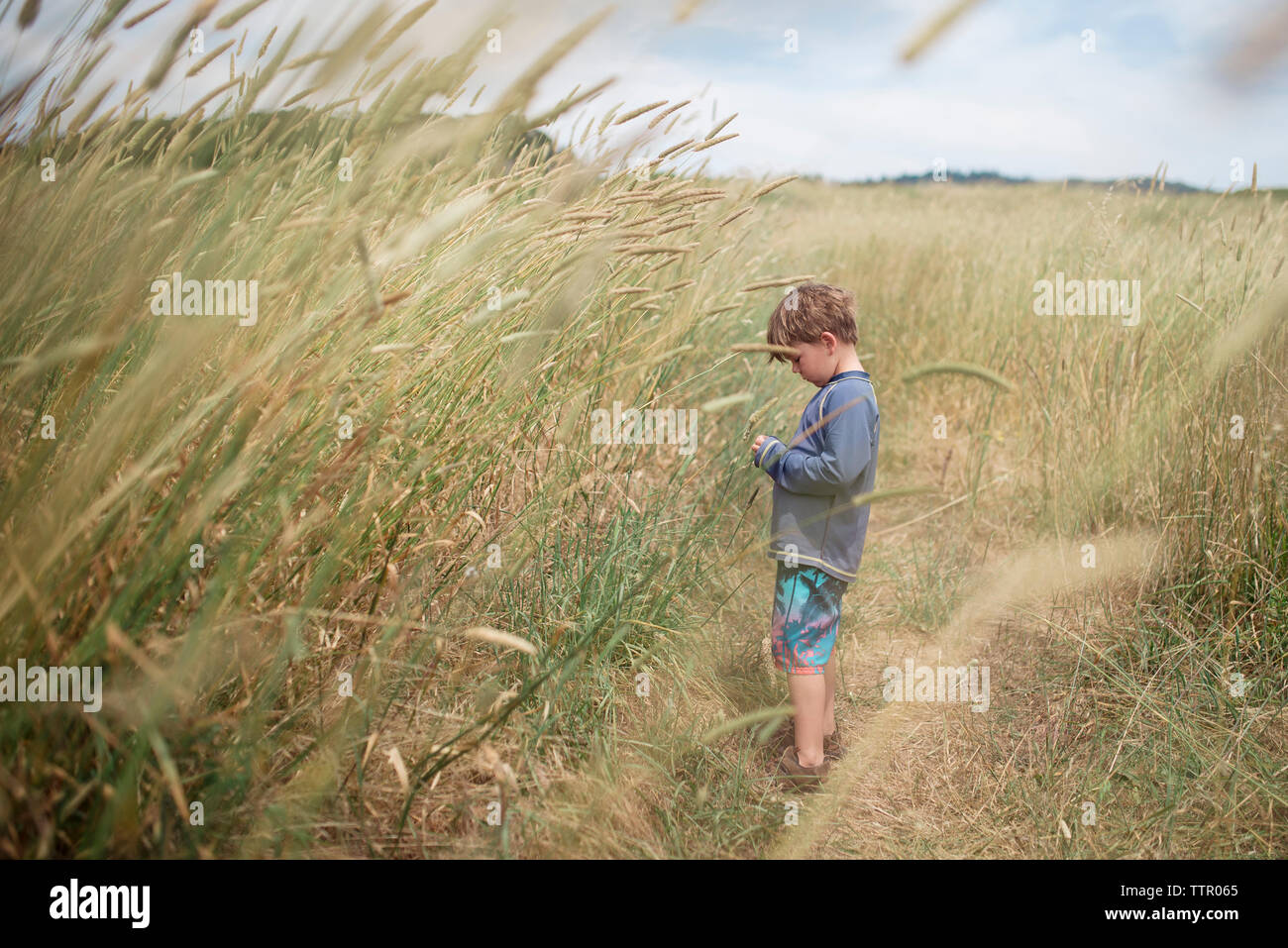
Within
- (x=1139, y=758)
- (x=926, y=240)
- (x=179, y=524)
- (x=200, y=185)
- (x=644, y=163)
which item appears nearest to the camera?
(x=179, y=524)

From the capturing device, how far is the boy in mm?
1812

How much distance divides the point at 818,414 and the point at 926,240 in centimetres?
602

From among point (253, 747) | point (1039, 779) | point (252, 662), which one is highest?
point (252, 662)

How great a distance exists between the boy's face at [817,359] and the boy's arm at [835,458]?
139 millimetres

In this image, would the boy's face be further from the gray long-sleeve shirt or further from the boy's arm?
the boy's arm

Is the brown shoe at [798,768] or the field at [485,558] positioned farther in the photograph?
the brown shoe at [798,768]

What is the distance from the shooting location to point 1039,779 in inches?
73.0

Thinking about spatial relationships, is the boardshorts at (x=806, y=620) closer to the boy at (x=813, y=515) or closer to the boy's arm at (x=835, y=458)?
the boy at (x=813, y=515)

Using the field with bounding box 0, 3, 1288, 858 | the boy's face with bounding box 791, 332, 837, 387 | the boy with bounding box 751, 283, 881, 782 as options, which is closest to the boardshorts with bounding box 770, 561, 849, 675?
the boy with bounding box 751, 283, 881, 782

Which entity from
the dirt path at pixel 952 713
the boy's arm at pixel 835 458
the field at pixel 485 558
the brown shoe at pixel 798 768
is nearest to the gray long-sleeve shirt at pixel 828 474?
the boy's arm at pixel 835 458

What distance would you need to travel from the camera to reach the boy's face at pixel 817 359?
1844mm

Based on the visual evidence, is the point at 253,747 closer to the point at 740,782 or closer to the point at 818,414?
the point at 740,782

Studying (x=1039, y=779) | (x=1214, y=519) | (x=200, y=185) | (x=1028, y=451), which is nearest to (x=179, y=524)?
(x=200, y=185)

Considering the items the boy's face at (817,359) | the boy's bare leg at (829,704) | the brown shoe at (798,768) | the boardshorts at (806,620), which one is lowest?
the brown shoe at (798,768)
